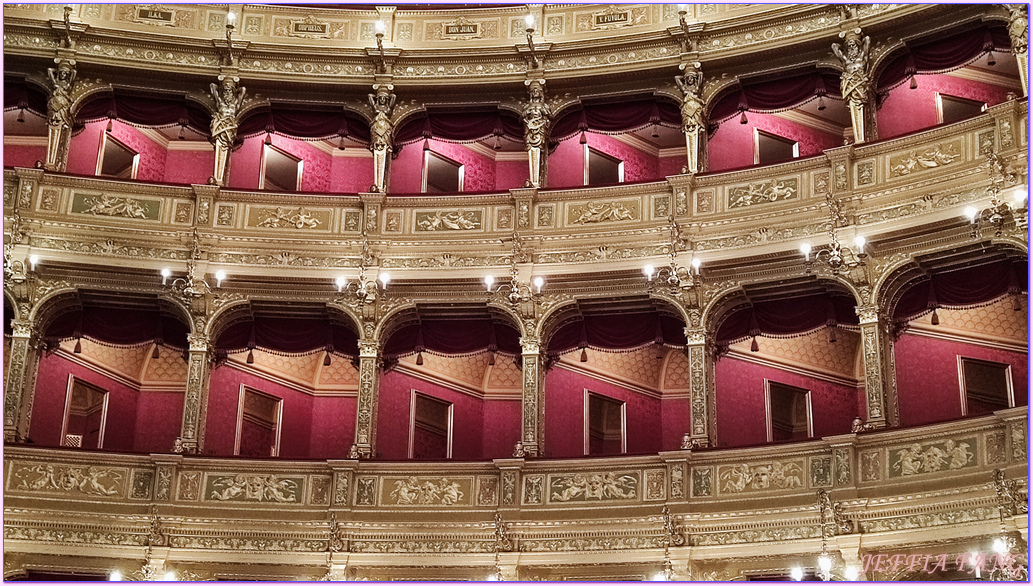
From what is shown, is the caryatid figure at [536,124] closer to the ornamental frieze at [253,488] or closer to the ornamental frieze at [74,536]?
the ornamental frieze at [253,488]

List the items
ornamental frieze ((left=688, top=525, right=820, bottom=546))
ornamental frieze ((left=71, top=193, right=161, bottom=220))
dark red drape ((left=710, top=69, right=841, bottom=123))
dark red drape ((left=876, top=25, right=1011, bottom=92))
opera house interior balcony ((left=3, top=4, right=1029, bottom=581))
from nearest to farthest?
ornamental frieze ((left=688, top=525, right=820, bottom=546))
opera house interior balcony ((left=3, top=4, right=1029, bottom=581))
dark red drape ((left=876, top=25, right=1011, bottom=92))
ornamental frieze ((left=71, top=193, right=161, bottom=220))
dark red drape ((left=710, top=69, right=841, bottom=123))

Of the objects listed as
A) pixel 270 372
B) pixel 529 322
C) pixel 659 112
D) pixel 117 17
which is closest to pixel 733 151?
pixel 659 112

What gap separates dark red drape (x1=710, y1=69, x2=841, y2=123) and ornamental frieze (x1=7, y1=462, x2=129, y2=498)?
10.7 m

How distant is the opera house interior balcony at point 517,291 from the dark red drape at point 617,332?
0.04 meters

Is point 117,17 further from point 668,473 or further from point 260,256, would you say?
point 668,473

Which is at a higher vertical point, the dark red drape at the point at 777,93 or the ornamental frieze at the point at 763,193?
the dark red drape at the point at 777,93

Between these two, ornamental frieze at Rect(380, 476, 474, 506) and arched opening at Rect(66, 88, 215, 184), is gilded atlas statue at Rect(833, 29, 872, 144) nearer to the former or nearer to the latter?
ornamental frieze at Rect(380, 476, 474, 506)

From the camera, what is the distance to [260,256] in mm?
19531

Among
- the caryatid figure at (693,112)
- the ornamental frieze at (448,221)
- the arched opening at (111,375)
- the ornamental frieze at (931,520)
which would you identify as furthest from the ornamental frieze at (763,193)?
the arched opening at (111,375)

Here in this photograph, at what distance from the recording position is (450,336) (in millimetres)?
19734

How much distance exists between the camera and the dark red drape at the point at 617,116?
20.8 metres

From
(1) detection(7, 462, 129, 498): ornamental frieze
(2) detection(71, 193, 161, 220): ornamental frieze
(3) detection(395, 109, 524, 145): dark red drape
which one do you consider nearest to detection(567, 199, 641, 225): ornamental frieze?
(3) detection(395, 109, 524, 145): dark red drape

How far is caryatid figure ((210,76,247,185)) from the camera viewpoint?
68.2ft

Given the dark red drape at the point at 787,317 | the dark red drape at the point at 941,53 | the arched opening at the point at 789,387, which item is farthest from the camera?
→ the arched opening at the point at 789,387
